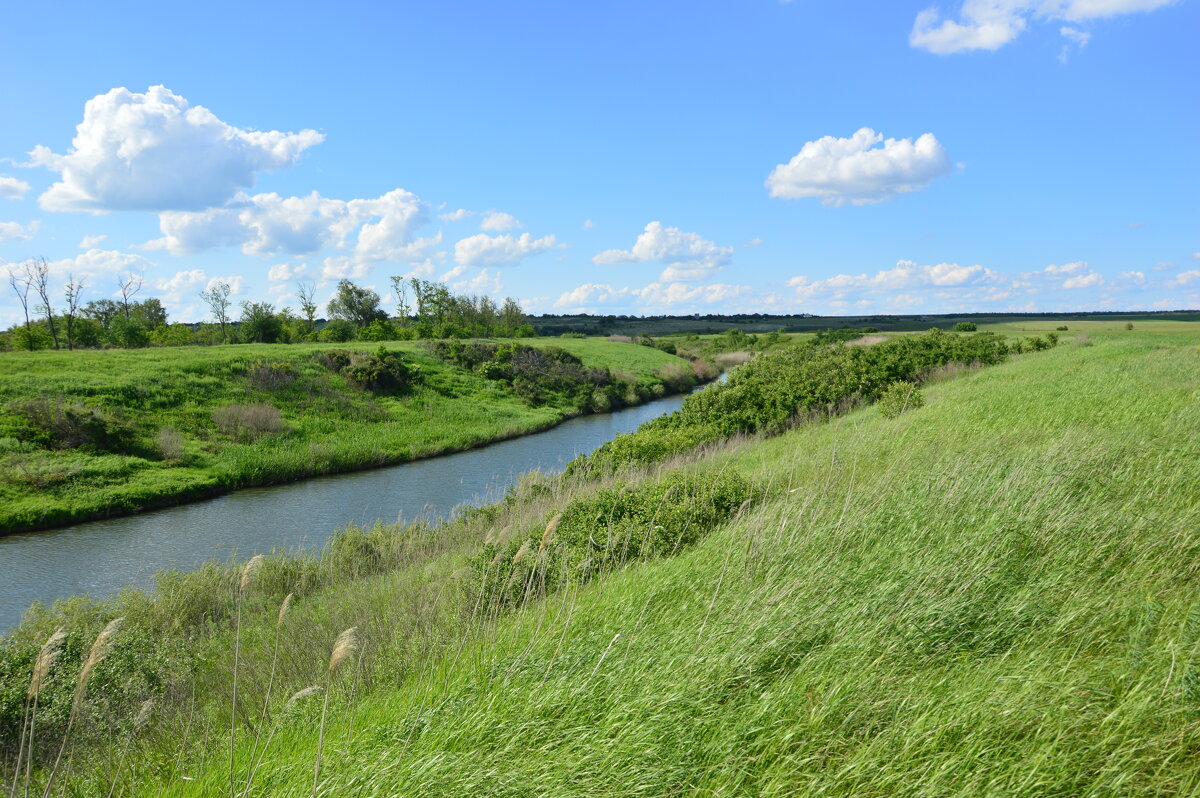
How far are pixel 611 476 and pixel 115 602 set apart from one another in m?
9.57

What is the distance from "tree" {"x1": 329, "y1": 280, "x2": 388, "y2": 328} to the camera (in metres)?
72.4

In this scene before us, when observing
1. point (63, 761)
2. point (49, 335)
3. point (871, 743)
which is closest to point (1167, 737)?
point (871, 743)

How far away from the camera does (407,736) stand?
381 cm

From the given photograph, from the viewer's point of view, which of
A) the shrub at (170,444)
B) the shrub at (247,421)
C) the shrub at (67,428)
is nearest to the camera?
the shrub at (67,428)

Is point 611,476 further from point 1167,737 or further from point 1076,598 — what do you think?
point 1167,737

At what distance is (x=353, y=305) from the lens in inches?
2859

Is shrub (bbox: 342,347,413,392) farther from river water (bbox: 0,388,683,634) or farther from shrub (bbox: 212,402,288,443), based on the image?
river water (bbox: 0,388,683,634)

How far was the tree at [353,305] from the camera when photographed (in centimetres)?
7238

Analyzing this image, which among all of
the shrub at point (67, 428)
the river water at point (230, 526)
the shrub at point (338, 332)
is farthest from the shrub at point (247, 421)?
the shrub at point (338, 332)

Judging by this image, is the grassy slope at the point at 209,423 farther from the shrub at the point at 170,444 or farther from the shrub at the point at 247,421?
the shrub at the point at 247,421

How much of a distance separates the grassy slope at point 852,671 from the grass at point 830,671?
0.06 ft

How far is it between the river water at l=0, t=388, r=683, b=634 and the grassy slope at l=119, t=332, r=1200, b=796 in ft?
39.2

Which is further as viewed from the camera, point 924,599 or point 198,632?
point 198,632

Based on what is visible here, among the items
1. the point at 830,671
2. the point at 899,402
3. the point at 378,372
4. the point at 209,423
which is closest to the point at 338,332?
the point at 378,372
